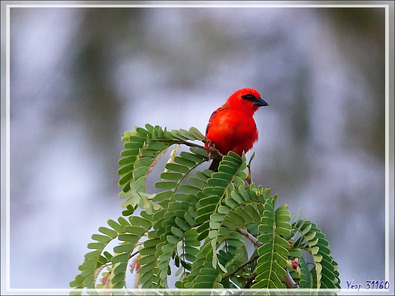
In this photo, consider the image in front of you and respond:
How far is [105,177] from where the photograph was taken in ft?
7.07

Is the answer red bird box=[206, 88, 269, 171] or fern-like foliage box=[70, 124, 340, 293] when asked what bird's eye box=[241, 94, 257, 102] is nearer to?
red bird box=[206, 88, 269, 171]

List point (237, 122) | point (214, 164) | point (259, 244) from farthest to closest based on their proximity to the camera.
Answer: point (237, 122) < point (214, 164) < point (259, 244)

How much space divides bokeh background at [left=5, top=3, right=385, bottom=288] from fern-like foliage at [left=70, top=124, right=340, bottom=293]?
740 millimetres

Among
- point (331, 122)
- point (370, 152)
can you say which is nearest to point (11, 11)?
point (331, 122)

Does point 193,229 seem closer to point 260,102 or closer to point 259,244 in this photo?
point 259,244

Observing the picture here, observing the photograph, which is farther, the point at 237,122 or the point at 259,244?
the point at 237,122

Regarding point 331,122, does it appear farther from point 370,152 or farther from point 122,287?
point 122,287

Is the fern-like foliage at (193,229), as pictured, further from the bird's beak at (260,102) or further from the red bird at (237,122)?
the bird's beak at (260,102)

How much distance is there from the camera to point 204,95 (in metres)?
2.23

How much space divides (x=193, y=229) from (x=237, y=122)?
2.05 ft

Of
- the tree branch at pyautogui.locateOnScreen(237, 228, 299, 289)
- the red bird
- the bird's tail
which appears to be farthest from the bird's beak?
the tree branch at pyautogui.locateOnScreen(237, 228, 299, 289)

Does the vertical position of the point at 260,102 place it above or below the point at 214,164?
above

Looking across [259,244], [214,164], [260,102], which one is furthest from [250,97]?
[259,244]

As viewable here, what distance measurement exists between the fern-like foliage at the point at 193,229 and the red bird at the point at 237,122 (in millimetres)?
310
